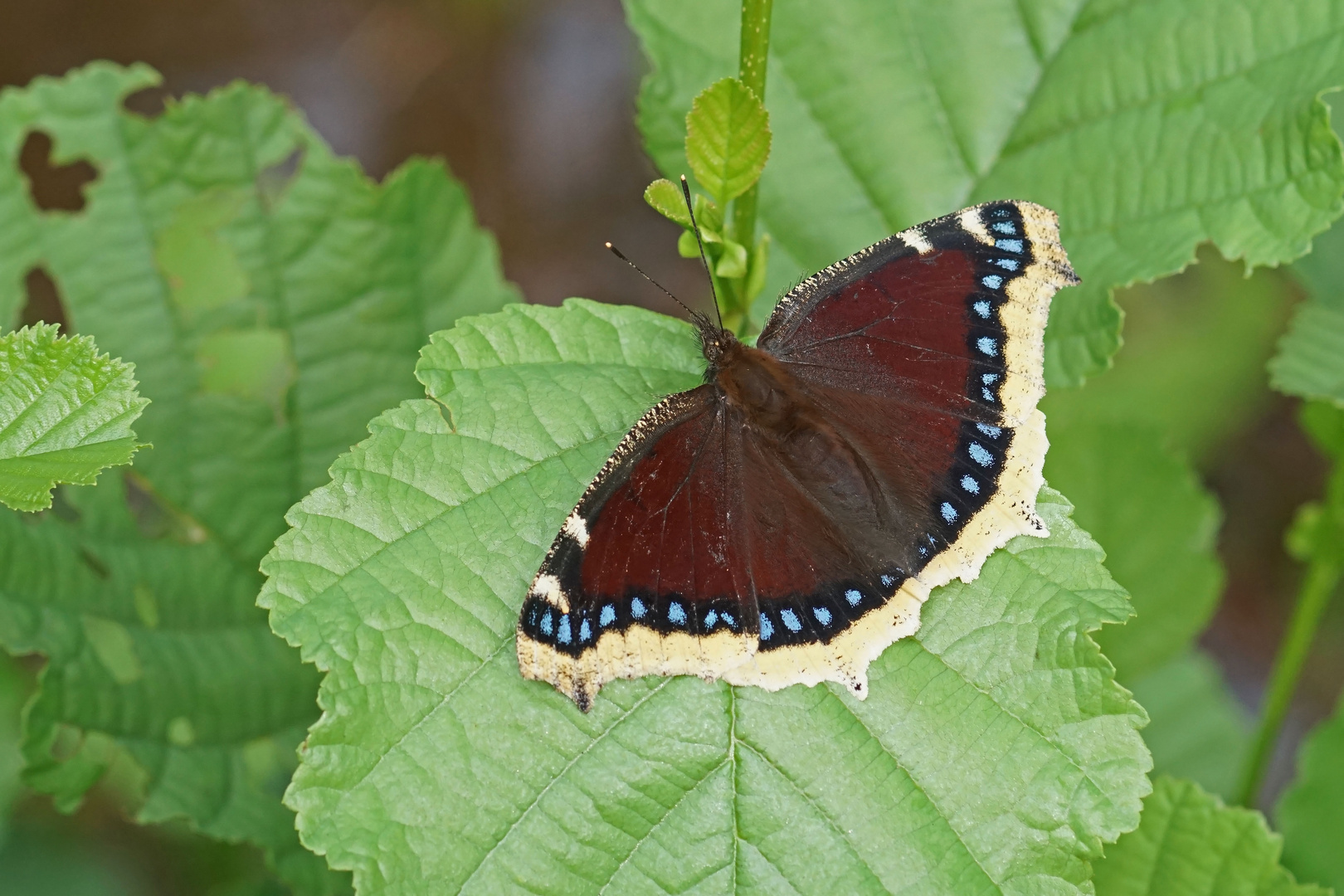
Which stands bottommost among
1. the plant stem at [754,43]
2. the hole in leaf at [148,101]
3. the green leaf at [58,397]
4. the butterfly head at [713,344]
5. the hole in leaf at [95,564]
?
the hole in leaf at [95,564]

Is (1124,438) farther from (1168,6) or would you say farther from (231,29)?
(231,29)

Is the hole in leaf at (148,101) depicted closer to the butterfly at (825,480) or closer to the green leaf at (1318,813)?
the butterfly at (825,480)

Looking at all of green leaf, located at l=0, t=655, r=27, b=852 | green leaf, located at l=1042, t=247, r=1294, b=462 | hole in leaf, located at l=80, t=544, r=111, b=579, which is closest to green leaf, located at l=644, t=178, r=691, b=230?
hole in leaf, located at l=80, t=544, r=111, b=579

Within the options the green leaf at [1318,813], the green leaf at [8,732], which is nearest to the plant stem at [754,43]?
the green leaf at [1318,813]

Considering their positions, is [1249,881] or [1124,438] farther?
[1124,438]

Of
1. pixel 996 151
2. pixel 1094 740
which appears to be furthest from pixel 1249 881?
pixel 996 151

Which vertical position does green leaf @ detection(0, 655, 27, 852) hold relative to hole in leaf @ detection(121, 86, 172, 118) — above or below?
below

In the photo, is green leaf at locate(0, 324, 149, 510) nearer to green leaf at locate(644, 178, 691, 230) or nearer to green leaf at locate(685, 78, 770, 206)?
green leaf at locate(644, 178, 691, 230)
